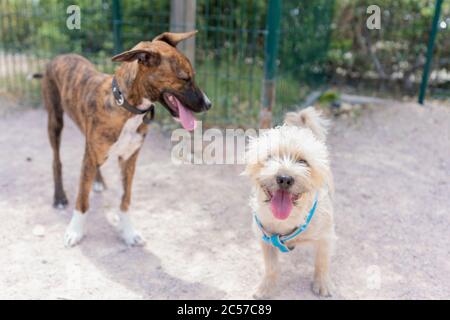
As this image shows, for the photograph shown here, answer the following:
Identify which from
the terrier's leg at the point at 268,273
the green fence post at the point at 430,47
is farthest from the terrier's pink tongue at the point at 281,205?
the green fence post at the point at 430,47

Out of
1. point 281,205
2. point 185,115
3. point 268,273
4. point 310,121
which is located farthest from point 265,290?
point 185,115

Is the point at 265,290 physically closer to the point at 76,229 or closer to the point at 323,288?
the point at 323,288

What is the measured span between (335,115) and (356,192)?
2648 millimetres

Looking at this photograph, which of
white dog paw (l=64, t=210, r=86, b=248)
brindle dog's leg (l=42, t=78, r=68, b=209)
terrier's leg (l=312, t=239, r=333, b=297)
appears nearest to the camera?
terrier's leg (l=312, t=239, r=333, b=297)

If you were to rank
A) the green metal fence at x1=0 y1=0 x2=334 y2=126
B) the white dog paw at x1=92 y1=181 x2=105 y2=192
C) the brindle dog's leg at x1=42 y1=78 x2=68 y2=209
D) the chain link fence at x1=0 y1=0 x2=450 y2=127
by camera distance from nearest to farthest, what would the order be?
the brindle dog's leg at x1=42 y1=78 x2=68 y2=209 → the white dog paw at x1=92 y1=181 x2=105 y2=192 → the green metal fence at x1=0 y1=0 x2=334 y2=126 → the chain link fence at x1=0 y1=0 x2=450 y2=127

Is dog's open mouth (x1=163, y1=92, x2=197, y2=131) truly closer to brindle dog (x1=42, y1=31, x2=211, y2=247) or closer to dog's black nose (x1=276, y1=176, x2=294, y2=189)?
brindle dog (x1=42, y1=31, x2=211, y2=247)

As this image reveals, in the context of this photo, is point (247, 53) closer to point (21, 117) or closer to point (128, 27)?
point (128, 27)

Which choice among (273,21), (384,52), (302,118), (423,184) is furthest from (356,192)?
(384,52)

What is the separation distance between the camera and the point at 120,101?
3619mm

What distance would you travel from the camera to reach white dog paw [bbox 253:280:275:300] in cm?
349

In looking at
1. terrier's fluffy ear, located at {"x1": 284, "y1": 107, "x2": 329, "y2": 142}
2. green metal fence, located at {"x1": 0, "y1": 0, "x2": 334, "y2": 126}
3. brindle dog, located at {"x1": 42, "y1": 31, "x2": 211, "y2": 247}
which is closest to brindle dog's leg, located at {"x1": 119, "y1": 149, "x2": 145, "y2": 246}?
brindle dog, located at {"x1": 42, "y1": 31, "x2": 211, "y2": 247}

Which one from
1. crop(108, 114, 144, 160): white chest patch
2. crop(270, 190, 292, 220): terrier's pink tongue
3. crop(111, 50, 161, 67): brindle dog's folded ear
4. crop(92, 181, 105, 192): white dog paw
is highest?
crop(111, 50, 161, 67): brindle dog's folded ear

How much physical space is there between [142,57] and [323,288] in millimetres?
2029

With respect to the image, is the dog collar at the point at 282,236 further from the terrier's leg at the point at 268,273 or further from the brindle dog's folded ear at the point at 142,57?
the brindle dog's folded ear at the point at 142,57
